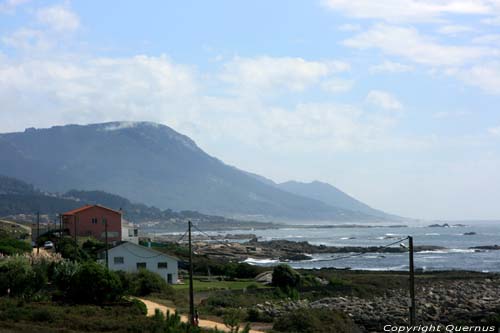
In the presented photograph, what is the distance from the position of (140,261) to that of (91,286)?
2038cm

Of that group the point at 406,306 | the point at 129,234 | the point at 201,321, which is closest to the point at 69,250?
the point at 129,234

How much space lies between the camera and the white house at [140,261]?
52000mm

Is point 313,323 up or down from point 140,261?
down

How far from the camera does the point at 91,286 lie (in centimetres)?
3231

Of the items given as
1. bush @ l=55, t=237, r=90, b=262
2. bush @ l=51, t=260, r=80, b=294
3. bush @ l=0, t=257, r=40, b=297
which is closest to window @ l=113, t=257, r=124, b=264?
bush @ l=55, t=237, r=90, b=262

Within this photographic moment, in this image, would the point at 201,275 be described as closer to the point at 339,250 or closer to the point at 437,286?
the point at 437,286

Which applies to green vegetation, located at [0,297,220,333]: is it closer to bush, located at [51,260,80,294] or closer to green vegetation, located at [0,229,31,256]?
bush, located at [51,260,80,294]

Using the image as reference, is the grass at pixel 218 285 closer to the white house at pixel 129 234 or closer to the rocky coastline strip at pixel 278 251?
the white house at pixel 129 234

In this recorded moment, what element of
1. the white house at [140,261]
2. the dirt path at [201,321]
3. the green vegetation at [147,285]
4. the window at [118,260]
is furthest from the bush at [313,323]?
the window at [118,260]

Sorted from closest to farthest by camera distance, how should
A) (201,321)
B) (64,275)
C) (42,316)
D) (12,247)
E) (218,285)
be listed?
(42,316), (201,321), (64,275), (12,247), (218,285)

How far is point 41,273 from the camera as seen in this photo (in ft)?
111

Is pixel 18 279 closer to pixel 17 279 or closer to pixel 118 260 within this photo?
pixel 17 279

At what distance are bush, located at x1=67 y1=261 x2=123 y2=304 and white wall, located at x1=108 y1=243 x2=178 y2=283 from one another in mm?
19091

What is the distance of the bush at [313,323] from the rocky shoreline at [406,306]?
2.32m
